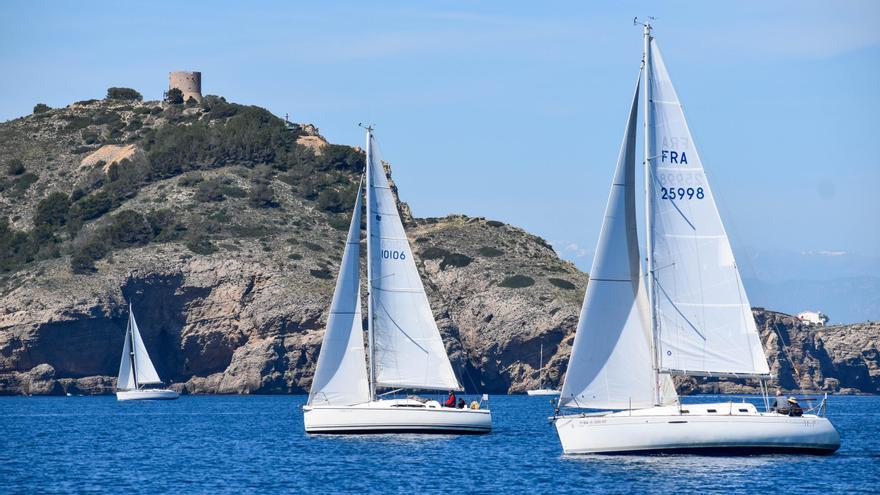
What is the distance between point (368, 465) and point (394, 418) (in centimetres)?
709

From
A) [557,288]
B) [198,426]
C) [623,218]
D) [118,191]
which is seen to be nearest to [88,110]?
[118,191]

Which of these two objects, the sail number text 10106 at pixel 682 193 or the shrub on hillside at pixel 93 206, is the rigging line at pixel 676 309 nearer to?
the sail number text 10106 at pixel 682 193

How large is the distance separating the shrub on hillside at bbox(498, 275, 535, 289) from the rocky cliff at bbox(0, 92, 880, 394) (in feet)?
0.52

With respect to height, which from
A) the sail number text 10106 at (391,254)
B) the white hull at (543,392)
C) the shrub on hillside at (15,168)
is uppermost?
the shrub on hillside at (15,168)

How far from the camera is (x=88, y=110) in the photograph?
146 meters

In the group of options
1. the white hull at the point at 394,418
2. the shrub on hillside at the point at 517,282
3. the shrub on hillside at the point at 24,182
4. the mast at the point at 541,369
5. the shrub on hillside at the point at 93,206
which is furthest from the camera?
the shrub on hillside at the point at 24,182

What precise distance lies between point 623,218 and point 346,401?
45.2ft

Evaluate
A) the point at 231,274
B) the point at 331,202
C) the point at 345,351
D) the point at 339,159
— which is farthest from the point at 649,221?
the point at 339,159

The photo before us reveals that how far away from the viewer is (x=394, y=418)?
149 ft

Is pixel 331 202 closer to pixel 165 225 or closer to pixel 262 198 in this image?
pixel 262 198

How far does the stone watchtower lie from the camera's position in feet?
484

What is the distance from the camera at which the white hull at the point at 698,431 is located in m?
35.4

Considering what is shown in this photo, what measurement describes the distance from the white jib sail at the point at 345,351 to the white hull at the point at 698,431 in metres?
11.6

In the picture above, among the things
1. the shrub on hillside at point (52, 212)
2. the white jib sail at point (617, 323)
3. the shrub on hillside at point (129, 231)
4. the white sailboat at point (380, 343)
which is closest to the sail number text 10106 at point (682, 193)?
the white jib sail at point (617, 323)
